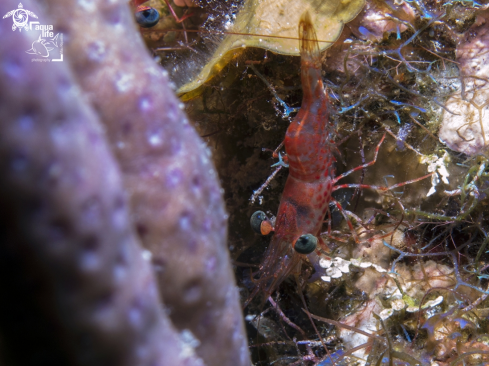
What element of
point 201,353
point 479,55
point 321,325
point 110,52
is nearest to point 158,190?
point 110,52

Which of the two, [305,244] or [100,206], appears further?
[305,244]

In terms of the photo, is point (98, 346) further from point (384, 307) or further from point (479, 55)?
point (479, 55)

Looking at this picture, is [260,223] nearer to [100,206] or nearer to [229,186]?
[229,186]

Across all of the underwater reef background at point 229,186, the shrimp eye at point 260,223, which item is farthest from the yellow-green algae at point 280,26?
the shrimp eye at point 260,223

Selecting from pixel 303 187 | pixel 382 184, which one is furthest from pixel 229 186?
pixel 382 184

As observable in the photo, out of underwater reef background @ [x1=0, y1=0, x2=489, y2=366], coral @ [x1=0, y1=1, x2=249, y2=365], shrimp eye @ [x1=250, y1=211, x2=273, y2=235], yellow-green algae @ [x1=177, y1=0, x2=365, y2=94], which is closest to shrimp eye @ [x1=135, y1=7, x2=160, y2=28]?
underwater reef background @ [x1=0, y1=0, x2=489, y2=366]

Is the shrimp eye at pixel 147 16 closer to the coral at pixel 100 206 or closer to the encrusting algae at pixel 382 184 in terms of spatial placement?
the encrusting algae at pixel 382 184
